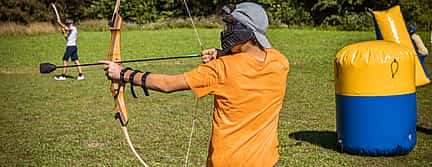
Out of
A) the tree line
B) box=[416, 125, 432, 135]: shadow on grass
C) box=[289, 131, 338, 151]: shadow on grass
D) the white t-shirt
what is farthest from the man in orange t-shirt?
the tree line

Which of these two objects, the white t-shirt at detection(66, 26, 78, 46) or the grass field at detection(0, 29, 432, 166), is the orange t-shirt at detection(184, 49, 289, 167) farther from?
the white t-shirt at detection(66, 26, 78, 46)

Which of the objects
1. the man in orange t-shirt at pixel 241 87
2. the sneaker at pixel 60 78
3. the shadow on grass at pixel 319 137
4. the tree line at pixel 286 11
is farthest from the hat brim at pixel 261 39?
the tree line at pixel 286 11

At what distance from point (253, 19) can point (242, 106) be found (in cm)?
52

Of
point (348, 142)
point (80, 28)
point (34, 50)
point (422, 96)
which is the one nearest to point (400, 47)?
point (348, 142)

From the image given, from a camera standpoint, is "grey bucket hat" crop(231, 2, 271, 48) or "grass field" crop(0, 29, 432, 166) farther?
"grass field" crop(0, 29, 432, 166)

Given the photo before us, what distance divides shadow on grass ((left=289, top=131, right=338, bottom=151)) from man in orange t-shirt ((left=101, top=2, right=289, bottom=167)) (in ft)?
15.7

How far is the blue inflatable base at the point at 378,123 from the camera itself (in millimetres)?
8000

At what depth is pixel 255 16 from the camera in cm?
A: 413

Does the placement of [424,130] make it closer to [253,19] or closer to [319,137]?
[319,137]

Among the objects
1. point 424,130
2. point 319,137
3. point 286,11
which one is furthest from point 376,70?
point 286,11

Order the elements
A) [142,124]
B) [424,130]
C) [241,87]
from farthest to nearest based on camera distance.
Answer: [142,124]
[424,130]
[241,87]

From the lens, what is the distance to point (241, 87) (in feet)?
13.3

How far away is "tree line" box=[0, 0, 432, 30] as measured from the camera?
4262cm

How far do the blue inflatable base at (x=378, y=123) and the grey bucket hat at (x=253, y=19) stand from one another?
13.6 ft
